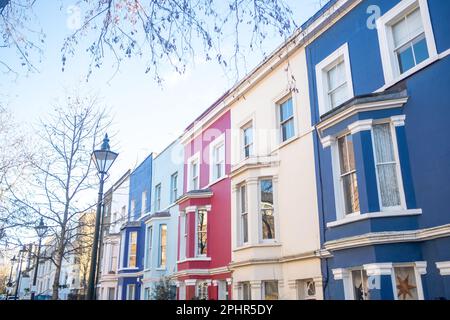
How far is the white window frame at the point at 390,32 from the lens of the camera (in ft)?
18.3

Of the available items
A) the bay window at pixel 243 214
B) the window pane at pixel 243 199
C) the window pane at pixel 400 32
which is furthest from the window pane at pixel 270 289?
the window pane at pixel 400 32

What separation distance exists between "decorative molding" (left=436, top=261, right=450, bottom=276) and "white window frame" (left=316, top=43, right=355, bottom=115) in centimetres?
323

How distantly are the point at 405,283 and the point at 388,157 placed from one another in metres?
1.80

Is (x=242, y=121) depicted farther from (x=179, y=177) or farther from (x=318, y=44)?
(x=179, y=177)

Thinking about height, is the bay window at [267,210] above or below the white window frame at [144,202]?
below

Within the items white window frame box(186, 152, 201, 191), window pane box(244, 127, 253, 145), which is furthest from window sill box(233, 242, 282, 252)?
white window frame box(186, 152, 201, 191)

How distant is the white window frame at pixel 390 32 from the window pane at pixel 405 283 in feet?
9.19

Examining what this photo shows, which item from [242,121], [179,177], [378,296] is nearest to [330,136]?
[378,296]

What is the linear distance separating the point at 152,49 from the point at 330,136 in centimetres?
434

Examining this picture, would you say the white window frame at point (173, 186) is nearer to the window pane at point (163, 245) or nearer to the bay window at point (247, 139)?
the window pane at point (163, 245)

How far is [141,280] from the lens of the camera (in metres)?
13.6

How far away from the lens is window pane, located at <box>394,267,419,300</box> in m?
5.24

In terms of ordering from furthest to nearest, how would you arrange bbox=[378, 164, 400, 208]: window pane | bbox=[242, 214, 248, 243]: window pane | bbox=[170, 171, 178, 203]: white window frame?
bbox=[170, 171, 178, 203]: white window frame < bbox=[242, 214, 248, 243]: window pane < bbox=[378, 164, 400, 208]: window pane

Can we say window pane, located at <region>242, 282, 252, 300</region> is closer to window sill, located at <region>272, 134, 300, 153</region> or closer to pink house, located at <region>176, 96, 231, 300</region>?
pink house, located at <region>176, 96, 231, 300</region>
